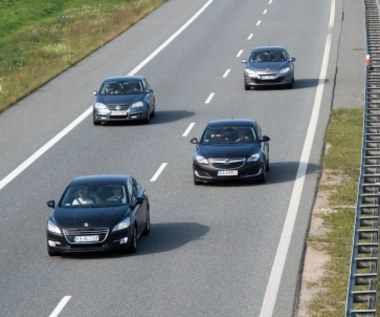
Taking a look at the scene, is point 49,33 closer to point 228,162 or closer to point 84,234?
point 228,162

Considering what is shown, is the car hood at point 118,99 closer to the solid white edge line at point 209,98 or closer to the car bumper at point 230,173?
the solid white edge line at point 209,98

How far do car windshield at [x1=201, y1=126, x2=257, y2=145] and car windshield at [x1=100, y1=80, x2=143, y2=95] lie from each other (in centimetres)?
1016

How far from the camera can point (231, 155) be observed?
30562 mm

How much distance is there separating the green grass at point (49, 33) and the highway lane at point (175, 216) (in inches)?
123

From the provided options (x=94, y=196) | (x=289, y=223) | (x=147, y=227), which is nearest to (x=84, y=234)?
(x=94, y=196)

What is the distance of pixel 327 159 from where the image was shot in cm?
3325

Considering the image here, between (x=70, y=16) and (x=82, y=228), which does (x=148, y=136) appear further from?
(x=70, y=16)

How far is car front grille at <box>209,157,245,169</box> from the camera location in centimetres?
3030

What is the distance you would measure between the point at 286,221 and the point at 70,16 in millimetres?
49703

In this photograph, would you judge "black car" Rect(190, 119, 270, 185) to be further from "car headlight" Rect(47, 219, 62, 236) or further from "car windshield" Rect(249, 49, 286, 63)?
"car windshield" Rect(249, 49, 286, 63)

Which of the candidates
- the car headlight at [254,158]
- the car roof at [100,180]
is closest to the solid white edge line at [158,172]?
the car headlight at [254,158]

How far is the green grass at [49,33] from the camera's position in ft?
169

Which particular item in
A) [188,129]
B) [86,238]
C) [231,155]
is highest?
[86,238]

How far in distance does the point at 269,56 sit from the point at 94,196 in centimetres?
2508
